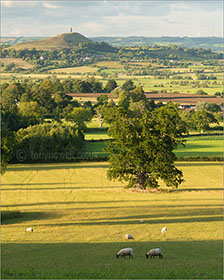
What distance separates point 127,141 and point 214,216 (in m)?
14.6

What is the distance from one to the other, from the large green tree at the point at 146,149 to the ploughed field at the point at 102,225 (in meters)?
1.95

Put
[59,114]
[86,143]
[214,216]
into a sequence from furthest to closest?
[59,114], [86,143], [214,216]

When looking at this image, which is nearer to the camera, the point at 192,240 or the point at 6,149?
the point at 192,240

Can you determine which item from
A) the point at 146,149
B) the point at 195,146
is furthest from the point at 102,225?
the point at 195,146

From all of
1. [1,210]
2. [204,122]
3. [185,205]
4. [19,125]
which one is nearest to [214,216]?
[185,205]

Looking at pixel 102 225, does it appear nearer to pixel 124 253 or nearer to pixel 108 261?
pixel 124 253

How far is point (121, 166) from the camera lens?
46.7m

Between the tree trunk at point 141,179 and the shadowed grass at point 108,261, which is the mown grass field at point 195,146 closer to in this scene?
the tree trunk at point 141,179

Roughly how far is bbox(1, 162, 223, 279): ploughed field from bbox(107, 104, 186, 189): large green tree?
1.95 metres

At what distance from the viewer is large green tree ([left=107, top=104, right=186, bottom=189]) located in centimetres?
4566

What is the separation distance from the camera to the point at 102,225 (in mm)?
32281

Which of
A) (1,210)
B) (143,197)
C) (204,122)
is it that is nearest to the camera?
(1,210)

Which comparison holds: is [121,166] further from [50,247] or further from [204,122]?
[204,122]

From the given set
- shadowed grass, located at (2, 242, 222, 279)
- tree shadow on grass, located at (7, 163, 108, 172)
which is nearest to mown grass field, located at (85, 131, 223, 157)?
tree shadow on grass, located at (7, 163, 108, 172)
